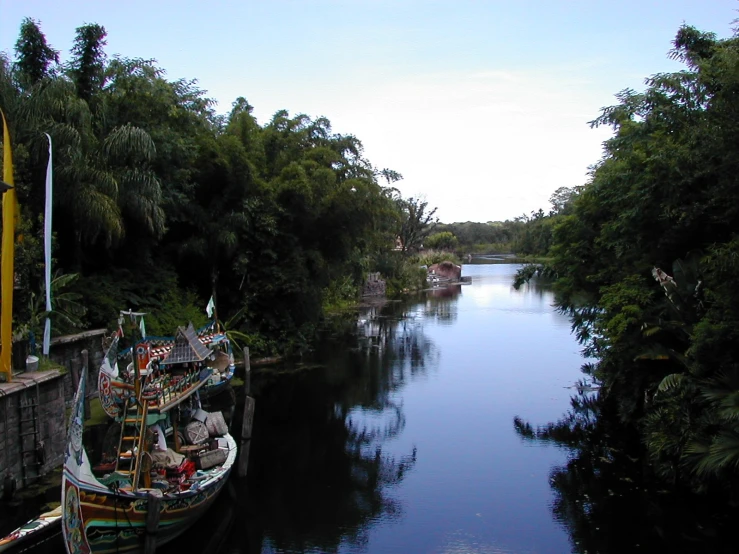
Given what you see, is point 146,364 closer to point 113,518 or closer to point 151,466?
point 151,466

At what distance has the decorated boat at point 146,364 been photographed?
520 inches

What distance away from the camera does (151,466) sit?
35.8ft

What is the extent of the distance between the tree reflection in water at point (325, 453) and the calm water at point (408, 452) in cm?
4

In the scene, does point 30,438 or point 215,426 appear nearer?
point 30,438

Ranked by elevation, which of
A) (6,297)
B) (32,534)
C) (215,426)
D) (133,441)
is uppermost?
(6,297)

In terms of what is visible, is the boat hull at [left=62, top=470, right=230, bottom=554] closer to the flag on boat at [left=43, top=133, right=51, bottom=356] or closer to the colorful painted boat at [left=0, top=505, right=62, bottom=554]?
the colorful painted boat at [left=0, top=505, right=62, bottom=554]

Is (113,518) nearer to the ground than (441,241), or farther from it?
nearer to the ground

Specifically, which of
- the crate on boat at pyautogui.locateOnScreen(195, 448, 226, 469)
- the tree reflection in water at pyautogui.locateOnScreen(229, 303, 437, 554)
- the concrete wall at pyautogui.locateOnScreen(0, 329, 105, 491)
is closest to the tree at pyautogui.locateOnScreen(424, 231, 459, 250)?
the tree reflection in water at pyautogui.locateOnScreen(229, 303, 437, 554)

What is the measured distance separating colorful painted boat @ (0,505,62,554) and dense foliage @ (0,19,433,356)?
Answer: 17.8ft

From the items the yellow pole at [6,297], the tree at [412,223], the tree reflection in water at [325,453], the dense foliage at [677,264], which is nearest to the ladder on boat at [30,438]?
the yellow pole at [6,297]

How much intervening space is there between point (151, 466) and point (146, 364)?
13.8 ft

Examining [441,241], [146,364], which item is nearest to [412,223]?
[441,241]

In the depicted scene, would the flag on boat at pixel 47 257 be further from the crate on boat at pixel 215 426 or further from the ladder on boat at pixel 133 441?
the crate on boat at pixel 215 426

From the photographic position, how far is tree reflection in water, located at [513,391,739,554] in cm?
1099
